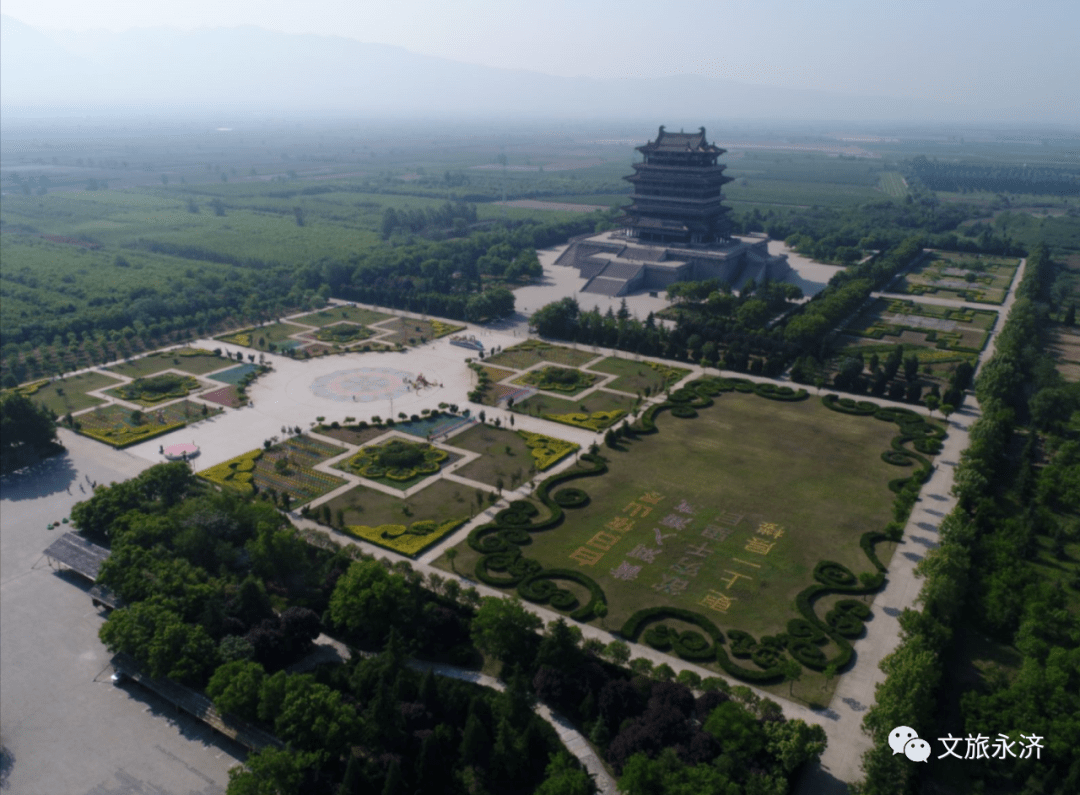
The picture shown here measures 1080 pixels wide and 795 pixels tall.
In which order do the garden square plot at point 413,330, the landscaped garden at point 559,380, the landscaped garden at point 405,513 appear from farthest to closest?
1. the garden square plot at point 413,330
2. the landscaped garden at point 559,380
3. the landscaped garden at point 405,513

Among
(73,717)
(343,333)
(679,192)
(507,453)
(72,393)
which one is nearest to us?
(73,717)

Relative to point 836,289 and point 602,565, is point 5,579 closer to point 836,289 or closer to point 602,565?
point 602,565

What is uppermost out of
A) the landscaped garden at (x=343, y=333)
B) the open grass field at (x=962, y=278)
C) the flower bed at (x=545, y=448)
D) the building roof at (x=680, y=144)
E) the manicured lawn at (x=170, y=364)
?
the building roof at (x=680, y=144)

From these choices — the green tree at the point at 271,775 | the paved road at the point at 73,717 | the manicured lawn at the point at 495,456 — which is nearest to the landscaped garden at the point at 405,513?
the manicured lawn at the point at 495,456

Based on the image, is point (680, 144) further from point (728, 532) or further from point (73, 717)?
point (73, 717)

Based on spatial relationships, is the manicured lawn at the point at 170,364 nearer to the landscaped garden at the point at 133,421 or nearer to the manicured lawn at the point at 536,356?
the landscaped garden at the point at 133,421

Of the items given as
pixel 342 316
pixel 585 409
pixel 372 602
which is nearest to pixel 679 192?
pixel 342 316

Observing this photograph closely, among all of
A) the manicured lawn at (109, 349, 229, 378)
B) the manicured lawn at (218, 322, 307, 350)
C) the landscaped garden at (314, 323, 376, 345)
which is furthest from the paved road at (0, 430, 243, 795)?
the landscaped garden at (314, 323, 376, 345)

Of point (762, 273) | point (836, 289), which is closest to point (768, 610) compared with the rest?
point (836, 289)

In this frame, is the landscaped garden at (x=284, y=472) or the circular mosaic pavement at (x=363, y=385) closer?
the landscaped garden at (x=284, y=472)
